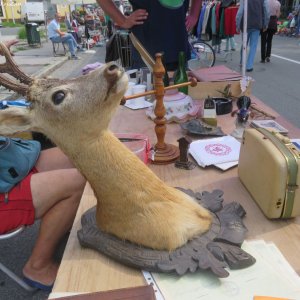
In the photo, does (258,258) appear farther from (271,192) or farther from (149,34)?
(149,34)

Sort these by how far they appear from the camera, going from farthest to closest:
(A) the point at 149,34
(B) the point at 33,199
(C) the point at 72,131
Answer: (A) the point at 149,34, (B) the point at 33,199, (C) the point at 72,131

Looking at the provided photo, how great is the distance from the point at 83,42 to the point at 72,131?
12006 mm

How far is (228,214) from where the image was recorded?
0.98m

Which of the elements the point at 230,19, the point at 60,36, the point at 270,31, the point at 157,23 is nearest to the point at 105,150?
the point at 157,23

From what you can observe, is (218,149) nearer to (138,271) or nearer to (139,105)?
(138,271)

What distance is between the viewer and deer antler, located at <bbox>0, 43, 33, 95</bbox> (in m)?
0.87

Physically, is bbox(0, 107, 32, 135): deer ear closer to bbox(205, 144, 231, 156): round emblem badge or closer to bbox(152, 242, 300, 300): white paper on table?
bbox(152, 242, 300, 300): white paper on table

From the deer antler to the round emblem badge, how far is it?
79 cm

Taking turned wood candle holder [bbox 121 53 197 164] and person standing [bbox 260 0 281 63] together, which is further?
person standing [bbox 260 0 281 63]

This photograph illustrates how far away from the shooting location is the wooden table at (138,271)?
32.7 inches

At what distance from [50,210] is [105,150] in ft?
2.39

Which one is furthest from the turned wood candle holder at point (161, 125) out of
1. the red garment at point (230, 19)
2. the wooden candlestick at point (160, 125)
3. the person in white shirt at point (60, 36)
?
the person in white shirt at point (60, 36)

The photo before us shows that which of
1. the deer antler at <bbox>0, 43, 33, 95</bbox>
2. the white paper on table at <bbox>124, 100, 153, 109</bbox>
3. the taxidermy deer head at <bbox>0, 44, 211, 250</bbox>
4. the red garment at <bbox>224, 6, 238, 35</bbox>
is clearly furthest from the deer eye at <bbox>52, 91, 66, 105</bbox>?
the red garment at <bbox>224, 6, 238, 35</bbox>

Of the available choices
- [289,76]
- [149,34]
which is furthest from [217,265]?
[289,76]
